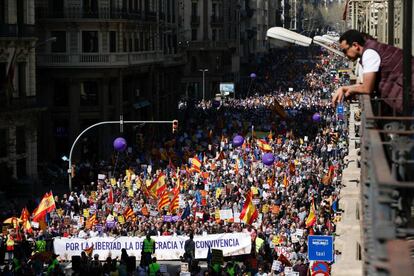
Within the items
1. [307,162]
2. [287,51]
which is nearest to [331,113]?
[307,162]

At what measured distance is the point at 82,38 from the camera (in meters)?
57.3

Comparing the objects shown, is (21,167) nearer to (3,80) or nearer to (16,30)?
(3,80)

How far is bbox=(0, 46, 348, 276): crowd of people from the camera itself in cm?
2611

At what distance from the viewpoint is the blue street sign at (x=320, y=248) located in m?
20.8

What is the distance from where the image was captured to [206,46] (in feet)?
355

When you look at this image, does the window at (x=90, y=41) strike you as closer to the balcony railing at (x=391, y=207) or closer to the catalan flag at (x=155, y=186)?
the catalan flag at (x=155, y=186)

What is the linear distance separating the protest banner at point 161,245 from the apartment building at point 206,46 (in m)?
77.4

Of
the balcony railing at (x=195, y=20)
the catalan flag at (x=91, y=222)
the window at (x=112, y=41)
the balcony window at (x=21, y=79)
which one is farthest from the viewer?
the balcony railing at (x=195, y=20)

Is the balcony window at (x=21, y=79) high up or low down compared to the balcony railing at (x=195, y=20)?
down

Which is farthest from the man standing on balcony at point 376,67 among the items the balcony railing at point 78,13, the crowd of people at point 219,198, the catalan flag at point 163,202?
the balcony railing at point 78,13

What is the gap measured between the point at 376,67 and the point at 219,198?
27564 mm

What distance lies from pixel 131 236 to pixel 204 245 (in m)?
2.30

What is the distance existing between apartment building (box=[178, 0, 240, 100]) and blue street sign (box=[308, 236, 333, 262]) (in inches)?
3297

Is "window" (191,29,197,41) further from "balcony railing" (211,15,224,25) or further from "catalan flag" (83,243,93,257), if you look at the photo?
"catalan flag" (83,243,93,257)
